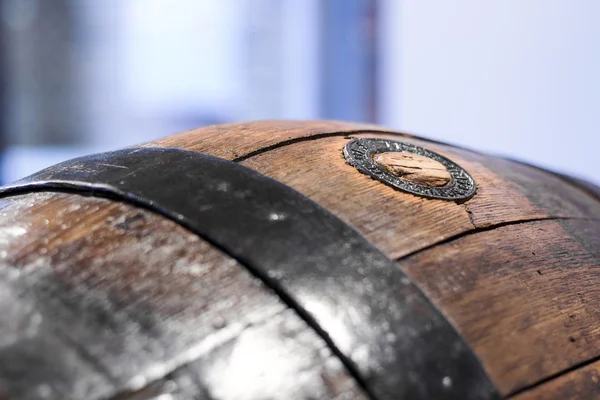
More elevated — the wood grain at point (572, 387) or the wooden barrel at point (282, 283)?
the wooden barrel at point (282, 283)

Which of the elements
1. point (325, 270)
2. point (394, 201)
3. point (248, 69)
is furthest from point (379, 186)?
point (248, 69)

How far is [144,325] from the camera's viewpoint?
654 millimetres

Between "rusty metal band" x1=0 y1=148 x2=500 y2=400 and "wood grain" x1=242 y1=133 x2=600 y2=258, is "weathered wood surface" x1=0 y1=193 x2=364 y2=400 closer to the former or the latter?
"rusty metal band" x1=0 y1=148 x2=500 y2=400

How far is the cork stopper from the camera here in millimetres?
905

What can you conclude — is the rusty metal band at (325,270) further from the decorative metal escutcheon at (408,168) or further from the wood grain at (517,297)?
the decorative metal escutcheon at (408,168)

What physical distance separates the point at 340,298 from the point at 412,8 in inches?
104

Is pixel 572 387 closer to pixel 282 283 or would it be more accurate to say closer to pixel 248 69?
pixel 282 283

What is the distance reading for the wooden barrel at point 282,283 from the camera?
0.63 metres

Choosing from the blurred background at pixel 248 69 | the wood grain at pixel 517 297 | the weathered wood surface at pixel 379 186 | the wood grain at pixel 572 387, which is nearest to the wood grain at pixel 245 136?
the weathered wood surface at pixel 379 186

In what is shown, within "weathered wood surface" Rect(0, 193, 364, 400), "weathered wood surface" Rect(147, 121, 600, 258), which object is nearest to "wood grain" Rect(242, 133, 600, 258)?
"weathered wood surface" Rect(147, 121, 600, 258)

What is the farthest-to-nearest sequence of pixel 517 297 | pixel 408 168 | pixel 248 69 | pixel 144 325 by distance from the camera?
pixel 248 69
pixel 408 168
pixel 517 297
pixel 144 325

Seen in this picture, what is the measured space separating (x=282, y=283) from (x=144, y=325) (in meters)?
0.14

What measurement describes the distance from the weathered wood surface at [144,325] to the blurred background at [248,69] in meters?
2.38

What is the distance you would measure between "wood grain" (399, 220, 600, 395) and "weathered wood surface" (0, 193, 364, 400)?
161 millimetres
